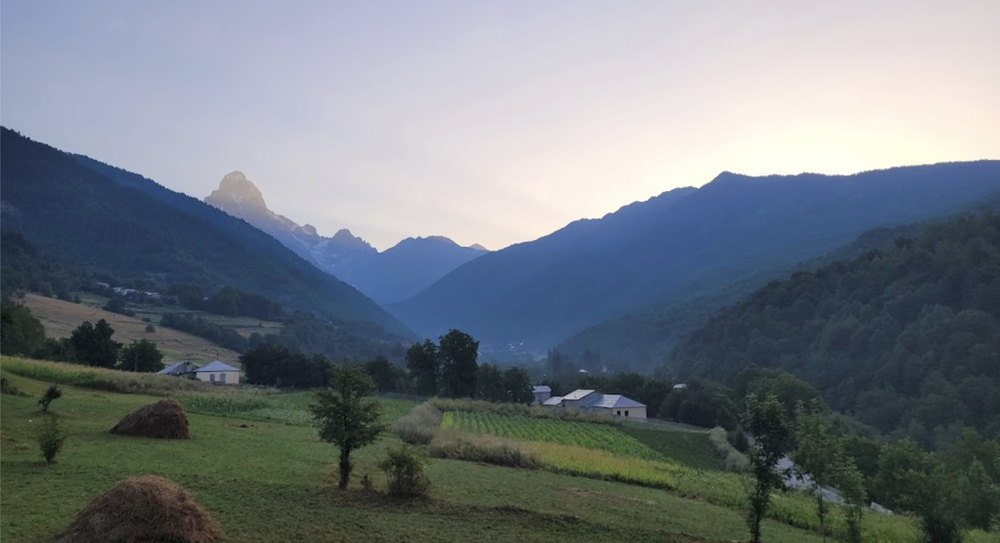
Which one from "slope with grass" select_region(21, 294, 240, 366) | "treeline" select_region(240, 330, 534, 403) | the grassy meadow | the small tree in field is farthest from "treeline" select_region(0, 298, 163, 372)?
the small tree in field

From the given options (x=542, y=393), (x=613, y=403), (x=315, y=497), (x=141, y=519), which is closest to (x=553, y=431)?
(x=613, y=403)

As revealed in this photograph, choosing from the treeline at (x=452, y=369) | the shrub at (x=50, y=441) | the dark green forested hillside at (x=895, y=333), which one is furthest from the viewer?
the dark green forested hillside at (x=895, y=333)

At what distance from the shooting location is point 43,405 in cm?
2656

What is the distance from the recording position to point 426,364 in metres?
84.7

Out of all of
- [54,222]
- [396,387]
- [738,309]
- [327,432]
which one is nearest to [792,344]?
[738,309]

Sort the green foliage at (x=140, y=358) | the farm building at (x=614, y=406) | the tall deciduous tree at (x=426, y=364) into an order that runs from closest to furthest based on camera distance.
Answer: the green foliage at (x=140, y=358)
the farm building at (x=614, y=406)
the tall deciduous tree at (x=426, y=364)

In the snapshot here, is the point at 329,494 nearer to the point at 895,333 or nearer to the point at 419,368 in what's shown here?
the point at 419,368

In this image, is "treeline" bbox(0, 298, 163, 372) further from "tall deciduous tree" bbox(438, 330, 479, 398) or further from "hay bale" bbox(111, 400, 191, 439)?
"hay bale" bbox(111, 400, 191, 439)

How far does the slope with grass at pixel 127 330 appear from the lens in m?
101

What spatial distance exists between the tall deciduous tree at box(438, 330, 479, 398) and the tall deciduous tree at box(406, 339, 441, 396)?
1.54 m

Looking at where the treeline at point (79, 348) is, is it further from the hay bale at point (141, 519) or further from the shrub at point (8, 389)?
the hay bale at point (141, 519)

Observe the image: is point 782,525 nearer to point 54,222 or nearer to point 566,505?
point 566,505

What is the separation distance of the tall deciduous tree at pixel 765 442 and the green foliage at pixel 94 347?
72.8 m

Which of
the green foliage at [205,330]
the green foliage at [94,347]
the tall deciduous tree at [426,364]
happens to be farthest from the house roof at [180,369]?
the green foliage at [205,330]
